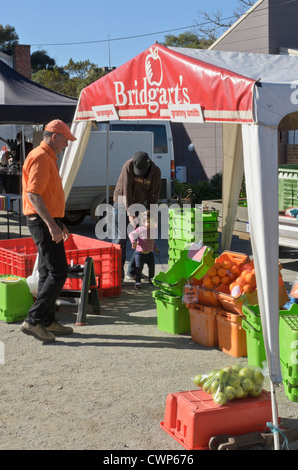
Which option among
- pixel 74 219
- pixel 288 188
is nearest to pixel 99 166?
pixel 74 219

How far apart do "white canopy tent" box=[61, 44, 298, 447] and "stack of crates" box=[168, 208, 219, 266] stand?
7.64 ft

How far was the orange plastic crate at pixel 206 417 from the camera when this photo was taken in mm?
4121

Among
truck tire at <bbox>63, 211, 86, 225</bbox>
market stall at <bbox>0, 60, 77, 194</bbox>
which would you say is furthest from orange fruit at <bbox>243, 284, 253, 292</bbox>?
truck tire at <bbox>63, 211, 86, 225</bbox>

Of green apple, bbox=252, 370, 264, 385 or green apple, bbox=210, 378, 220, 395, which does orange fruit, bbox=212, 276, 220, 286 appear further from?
green apple, bbox=210, 378, 220, 395

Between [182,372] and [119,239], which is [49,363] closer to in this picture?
[182,372]

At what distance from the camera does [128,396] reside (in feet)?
16.6

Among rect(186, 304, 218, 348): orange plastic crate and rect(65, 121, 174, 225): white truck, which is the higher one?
rect(65, 121, 174, 225): white truck

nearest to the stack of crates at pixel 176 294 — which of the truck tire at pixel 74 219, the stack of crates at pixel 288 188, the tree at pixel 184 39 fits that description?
the stack of crates at pixel 288 188

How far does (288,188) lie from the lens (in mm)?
10758

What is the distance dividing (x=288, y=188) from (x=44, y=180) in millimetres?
5822

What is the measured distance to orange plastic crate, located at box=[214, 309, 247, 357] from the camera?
590 cm

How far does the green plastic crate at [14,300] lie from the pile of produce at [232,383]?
323 cm

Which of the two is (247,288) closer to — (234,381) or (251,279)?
(251,279)

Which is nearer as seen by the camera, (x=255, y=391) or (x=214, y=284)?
(x=255, y=391)
